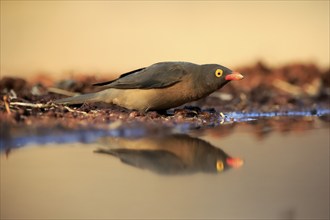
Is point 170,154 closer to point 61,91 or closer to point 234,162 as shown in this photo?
point 234,162

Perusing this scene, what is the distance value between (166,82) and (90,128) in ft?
3.85

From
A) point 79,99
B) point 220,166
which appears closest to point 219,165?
point 220,166

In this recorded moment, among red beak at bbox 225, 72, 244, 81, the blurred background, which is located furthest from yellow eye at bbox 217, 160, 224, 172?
the blurred background

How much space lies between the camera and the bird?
494 cm

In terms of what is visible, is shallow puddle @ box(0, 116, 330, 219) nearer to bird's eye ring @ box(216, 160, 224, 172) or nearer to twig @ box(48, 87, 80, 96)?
bird's eye ring @ box(216, 160, 224, 172)

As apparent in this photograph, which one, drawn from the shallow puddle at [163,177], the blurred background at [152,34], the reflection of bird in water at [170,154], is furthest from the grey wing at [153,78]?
the blurred background at [152,34]

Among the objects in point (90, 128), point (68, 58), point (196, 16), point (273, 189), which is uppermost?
point (196, 16)

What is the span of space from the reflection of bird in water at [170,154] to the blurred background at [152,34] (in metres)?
5.56

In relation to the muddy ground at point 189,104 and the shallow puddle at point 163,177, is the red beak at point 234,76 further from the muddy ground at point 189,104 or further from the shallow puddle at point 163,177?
the shallow puddle at point 163,177

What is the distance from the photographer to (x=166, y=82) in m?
4.93

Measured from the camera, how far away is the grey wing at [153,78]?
494 centimetres

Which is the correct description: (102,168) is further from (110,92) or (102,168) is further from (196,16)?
(196,16)

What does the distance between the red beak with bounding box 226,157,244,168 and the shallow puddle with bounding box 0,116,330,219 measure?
0.02m

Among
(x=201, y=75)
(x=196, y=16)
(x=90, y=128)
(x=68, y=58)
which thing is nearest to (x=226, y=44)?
(x=196, y=16)
